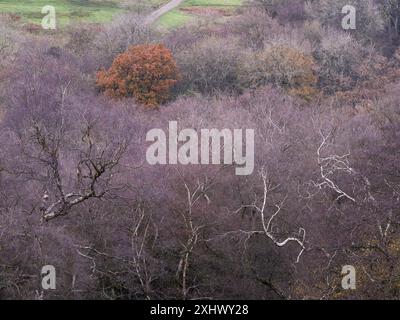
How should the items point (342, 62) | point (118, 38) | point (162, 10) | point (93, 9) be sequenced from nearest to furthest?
point (342, 62)
point (118, 38)
point (93, 9)
point (162, 10)

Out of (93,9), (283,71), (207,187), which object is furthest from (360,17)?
(207,187)

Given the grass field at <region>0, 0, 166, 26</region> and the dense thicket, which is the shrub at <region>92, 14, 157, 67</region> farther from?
the grass field at <region>0, 0, 166, 26</region>

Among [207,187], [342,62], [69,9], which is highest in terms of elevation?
[69,9]

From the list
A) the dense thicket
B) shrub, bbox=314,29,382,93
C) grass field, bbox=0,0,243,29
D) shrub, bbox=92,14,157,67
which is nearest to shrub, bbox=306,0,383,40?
shrub, bbox=314,29,382,93

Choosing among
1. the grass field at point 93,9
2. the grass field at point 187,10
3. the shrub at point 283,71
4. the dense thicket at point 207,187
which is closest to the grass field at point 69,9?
the grass field at point 93,9

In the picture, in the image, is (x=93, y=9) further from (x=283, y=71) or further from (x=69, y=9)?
(x=283, y=71)

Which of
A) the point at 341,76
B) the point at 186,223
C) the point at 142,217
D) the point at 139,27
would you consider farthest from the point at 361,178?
the point at 139,27

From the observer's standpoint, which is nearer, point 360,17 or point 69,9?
point 360,17
